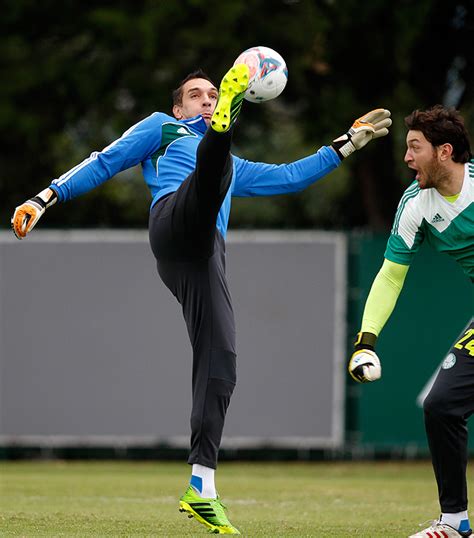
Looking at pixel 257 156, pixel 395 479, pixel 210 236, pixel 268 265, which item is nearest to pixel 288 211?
pixel 257 156

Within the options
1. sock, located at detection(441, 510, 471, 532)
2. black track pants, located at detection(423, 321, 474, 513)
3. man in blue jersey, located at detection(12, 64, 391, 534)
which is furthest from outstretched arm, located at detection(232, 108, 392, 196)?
sock, located at detection(441, 510, 471, 532)

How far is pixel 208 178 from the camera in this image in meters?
5.98

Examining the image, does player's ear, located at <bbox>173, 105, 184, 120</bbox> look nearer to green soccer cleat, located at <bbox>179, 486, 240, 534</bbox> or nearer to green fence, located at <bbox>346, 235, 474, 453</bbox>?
green soccer cleat, located at <bbox>179, 486, 240, 534</bbox>

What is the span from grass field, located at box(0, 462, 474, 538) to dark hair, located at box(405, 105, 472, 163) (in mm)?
1996

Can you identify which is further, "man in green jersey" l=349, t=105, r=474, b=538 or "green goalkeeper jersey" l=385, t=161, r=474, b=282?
"green goalkeeper jersey" l=385, t=161, r=474, b=282

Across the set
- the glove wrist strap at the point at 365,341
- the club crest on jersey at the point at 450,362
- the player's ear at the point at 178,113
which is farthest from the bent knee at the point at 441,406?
the player's ear at the point at 178,113

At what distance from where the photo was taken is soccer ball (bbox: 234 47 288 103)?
20.7 ft

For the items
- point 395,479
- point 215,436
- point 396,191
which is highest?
point 396,191

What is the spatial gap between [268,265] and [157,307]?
1269 millimetres

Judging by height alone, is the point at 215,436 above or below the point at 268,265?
below

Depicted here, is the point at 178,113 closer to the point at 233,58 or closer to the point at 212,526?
the point at 212,526

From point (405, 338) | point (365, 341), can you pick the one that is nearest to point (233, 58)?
point (405, 338)

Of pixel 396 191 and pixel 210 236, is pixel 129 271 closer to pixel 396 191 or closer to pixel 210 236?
pixel 396 191

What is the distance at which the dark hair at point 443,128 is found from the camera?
6.10m
